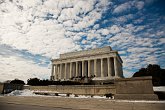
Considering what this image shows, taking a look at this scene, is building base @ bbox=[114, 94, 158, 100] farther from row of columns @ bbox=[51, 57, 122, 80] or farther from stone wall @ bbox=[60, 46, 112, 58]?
stone wall @ bbox=[60, 46, 112, 58]

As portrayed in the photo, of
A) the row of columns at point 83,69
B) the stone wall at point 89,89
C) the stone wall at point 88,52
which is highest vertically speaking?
the stone wall at point 88,52

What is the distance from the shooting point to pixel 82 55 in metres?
63.7

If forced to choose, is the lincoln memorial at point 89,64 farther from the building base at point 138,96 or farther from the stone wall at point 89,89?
the building base at point 138,96

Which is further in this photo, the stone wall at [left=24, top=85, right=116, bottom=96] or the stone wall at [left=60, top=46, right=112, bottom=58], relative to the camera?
the stone wall at [left=60, top=46, right=112, bottom=58]

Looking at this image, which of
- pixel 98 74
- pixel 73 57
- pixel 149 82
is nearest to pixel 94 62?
pixel 98 74

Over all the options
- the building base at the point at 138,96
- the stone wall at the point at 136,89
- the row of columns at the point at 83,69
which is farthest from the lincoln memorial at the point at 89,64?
the building base at the point at 138,96

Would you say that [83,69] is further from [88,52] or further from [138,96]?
[138,96]

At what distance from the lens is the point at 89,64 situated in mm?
62344

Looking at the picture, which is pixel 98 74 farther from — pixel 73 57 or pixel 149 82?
pixel 149 82

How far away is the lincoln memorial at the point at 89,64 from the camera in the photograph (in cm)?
5780

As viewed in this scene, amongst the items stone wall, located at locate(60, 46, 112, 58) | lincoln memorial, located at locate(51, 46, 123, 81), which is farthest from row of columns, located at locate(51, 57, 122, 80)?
stone wall, located at locate(60, 46, 112, 58)

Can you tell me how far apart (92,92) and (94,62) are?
35.8 m

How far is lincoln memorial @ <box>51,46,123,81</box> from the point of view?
57.8 metres

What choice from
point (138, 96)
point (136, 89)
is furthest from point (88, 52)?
point (138, 96)
